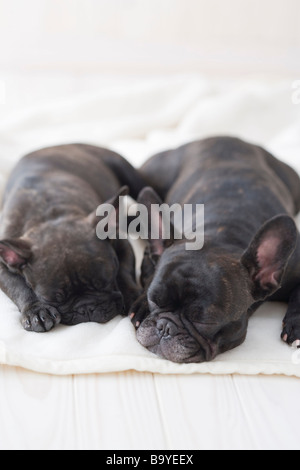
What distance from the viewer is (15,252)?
7.48 ft

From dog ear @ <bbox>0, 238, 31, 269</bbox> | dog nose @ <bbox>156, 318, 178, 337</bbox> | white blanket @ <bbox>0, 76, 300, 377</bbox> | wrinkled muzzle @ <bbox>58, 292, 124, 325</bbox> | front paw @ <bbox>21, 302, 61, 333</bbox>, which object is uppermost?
dog ear @ <bbox>0, 238, 31, 269</bbox>

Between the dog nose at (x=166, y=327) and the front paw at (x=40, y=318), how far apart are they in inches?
14.9

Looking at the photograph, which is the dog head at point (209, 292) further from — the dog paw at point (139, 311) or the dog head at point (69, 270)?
the dog head at point (69, 270)

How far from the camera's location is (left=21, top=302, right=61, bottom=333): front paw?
7.22 feet

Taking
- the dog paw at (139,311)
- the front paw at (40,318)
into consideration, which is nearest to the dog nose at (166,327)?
the dog paw at (139,311)

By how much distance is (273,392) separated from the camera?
1964mm

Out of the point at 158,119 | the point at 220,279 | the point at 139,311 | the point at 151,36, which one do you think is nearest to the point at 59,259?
the point at 139,311

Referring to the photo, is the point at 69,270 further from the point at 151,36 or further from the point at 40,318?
the point at 151,36

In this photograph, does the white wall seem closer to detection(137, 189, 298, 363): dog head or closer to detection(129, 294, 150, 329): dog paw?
detection(129, 294, 150, 329): dog paw

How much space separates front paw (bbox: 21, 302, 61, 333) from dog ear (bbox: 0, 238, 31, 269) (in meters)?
0.17

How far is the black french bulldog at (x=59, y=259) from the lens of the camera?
228 cm

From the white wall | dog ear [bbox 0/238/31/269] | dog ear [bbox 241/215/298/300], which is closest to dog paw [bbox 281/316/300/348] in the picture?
dog ear [bbox 241/215/298/300]

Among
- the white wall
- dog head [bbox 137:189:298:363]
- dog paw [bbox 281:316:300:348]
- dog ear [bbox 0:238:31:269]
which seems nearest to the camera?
dog head [bbox 137:189:298:363]
